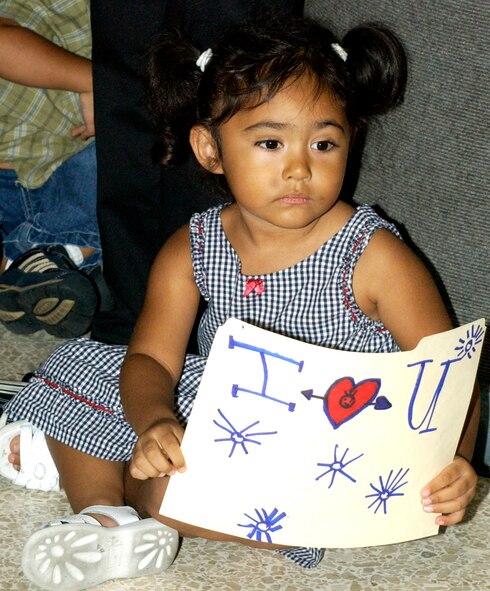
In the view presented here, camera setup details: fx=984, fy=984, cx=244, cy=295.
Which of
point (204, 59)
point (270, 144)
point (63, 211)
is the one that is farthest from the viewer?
point (63, 211)

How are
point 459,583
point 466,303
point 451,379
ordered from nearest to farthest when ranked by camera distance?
point 451,379, point 459,583, point 466,303

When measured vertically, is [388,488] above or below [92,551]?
above

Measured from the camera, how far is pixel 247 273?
1.26m

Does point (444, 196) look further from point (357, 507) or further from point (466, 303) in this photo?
point (357, 507)

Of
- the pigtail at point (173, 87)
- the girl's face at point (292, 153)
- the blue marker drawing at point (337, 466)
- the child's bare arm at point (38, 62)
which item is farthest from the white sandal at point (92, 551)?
the child's bare arm at point (38, 62)

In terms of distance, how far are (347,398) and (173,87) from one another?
0.51m

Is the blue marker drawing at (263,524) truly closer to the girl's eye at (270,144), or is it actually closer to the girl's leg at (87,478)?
the girl's leg at (87,478)

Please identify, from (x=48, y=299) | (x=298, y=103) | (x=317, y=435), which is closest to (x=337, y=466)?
(x=317, y=435)

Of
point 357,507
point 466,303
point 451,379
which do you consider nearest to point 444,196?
point 466,303

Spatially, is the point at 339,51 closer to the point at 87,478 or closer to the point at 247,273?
the point at 247,273

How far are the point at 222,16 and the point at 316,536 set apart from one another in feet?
2.22

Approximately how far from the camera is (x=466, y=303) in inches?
50.8

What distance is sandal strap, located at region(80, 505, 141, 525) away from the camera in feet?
3.79

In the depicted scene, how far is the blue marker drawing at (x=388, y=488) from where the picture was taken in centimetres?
106
